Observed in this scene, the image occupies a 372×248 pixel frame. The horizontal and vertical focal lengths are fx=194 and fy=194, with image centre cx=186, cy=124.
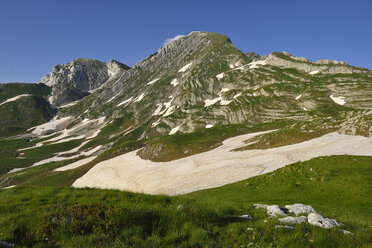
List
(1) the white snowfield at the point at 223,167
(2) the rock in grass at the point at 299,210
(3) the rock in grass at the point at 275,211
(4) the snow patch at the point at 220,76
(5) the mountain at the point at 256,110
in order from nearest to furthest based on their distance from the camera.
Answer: (3) the rock in grass at the point at 275,211
(2) the rock in grass at the point at 299,210
(1) the white snowfield at the point at 223,167
(5) the mountain at the point at 256,110
(4) the snow patch at the point at 220,76

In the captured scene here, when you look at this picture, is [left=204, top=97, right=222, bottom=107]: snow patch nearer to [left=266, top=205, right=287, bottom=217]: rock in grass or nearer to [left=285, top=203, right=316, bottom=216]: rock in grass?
[left=285, top=203, right=316, bottom=216]: rock in grass

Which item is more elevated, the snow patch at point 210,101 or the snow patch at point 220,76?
the snow patch at point 220,76

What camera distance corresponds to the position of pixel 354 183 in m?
23.0

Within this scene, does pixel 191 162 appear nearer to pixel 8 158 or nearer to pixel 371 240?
pixel 371 240

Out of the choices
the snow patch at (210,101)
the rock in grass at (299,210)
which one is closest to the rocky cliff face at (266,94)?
the snow patch at (210,101)

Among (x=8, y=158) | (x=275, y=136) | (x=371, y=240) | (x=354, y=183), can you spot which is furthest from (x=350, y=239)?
(x=8, y=158)

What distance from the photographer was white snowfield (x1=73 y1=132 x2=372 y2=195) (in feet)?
134

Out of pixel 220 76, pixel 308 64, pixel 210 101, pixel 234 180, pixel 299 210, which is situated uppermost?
pixel 220 76

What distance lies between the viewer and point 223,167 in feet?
154

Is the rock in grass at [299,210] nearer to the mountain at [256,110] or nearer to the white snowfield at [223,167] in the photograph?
the white snowfield at [223,167]

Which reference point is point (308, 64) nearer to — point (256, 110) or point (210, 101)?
point (256, 110)

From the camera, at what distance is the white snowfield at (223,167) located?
41.0 meters

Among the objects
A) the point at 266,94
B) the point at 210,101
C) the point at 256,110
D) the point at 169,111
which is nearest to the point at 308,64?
the point at 266,94

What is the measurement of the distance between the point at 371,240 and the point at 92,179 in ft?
247
